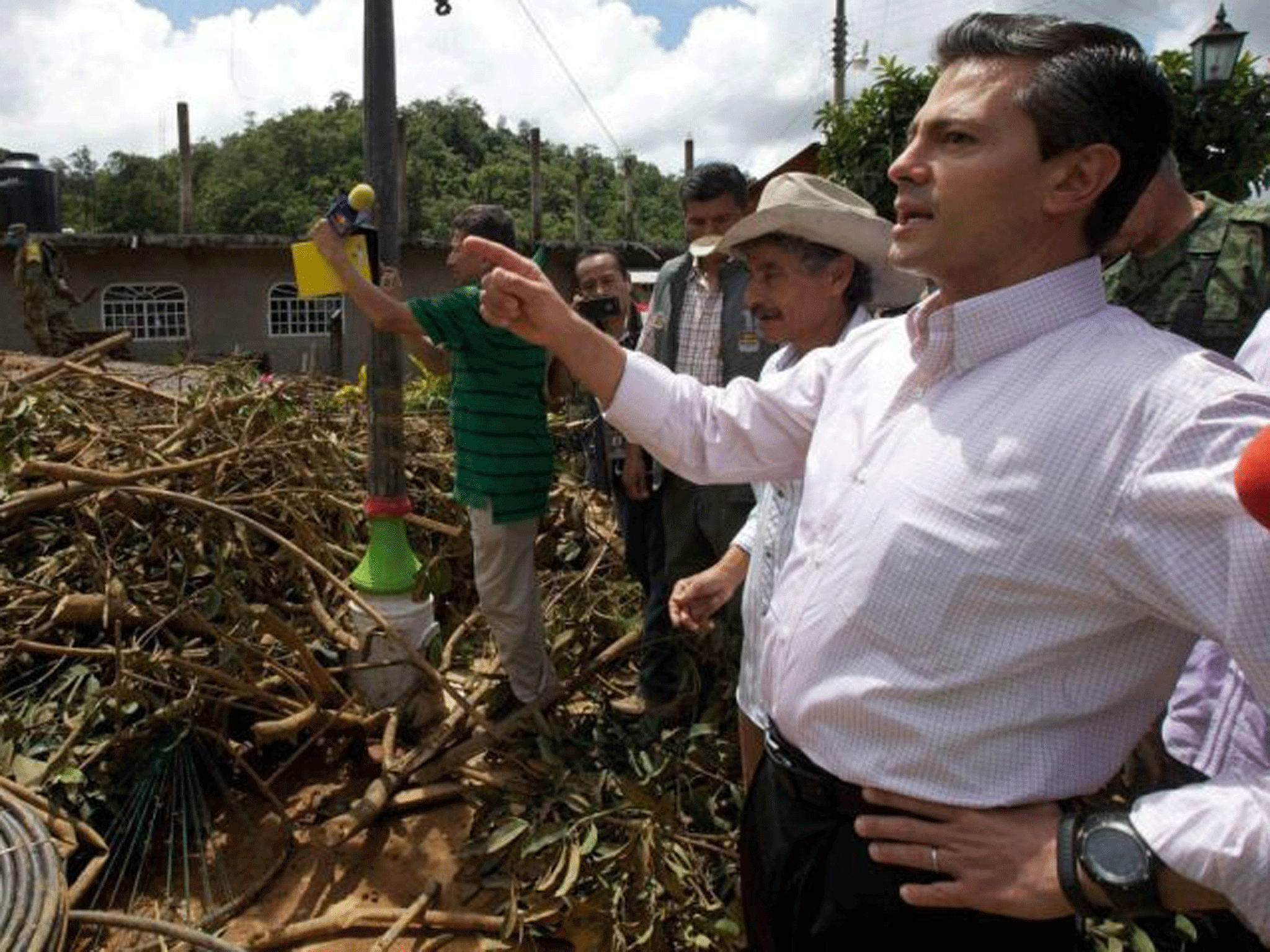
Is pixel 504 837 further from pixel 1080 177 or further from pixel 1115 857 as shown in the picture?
pixel 1080 177

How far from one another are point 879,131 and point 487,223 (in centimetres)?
413

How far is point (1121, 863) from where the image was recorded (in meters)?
0.89

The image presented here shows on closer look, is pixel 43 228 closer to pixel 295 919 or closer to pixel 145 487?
pixel 145 487

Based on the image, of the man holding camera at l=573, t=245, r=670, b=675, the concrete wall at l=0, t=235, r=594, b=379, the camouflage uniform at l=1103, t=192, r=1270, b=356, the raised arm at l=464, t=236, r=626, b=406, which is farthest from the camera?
the concrete wall at l=0, t=235, r=594, b=379

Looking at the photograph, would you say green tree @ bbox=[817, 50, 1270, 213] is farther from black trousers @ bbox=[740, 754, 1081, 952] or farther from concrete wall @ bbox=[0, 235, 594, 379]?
concrete wall @ bbox=[0, 235, 594, 379]

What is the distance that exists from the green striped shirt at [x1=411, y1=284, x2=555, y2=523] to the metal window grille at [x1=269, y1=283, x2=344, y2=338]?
12.8 meters

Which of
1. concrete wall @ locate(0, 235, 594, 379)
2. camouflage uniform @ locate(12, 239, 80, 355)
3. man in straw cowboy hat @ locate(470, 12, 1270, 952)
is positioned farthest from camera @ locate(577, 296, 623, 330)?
concrete wall @ locate(0, 235, 594, 379)

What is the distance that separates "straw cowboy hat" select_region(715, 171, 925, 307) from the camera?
79.8 inches

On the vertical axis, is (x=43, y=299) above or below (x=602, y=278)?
below

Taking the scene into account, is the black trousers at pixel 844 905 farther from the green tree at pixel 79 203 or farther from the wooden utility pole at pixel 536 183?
the green tree at pixel 79 203

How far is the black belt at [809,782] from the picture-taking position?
117 cm

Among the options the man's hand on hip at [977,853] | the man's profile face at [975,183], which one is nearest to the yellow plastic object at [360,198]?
the man's profile face at [975,183]

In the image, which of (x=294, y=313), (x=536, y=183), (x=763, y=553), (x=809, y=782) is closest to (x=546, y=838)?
(x=763, y=553)

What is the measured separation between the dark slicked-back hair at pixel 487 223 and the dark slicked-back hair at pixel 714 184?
64cm
